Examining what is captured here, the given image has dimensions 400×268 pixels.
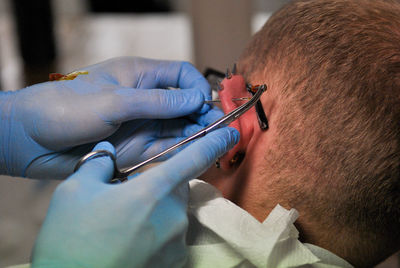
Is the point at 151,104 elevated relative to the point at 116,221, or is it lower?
elevated

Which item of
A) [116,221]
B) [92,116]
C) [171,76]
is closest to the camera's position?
[116,221]

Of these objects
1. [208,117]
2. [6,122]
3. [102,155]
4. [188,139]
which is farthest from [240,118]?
[6,122]

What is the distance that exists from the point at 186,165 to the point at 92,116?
1.04 feet

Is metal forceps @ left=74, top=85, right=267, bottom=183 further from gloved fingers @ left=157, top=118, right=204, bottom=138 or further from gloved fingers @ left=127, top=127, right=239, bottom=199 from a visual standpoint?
gloved fingers @ left=157, top=118, right=204, bottom=138

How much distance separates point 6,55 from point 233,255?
3.09 meters

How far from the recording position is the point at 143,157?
3.70ft

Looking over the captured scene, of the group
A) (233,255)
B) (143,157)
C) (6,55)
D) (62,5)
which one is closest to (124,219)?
(233,255)

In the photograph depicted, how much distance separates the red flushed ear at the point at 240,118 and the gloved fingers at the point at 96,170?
0.32 meters

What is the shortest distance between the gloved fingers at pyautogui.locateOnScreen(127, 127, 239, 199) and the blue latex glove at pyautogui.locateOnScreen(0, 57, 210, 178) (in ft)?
0.56

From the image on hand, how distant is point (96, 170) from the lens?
31.9 inches

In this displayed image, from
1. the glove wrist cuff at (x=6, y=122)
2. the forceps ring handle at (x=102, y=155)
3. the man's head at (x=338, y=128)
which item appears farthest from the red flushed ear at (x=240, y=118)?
the glove wrist cuff at (x=6, y=122)

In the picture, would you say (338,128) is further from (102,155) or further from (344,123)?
(102,155)

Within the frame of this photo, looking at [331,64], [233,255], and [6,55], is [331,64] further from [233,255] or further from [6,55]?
[6,55]

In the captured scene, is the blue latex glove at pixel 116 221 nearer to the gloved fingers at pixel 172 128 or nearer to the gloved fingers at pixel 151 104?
the gloved fingers at pixel 151 104
